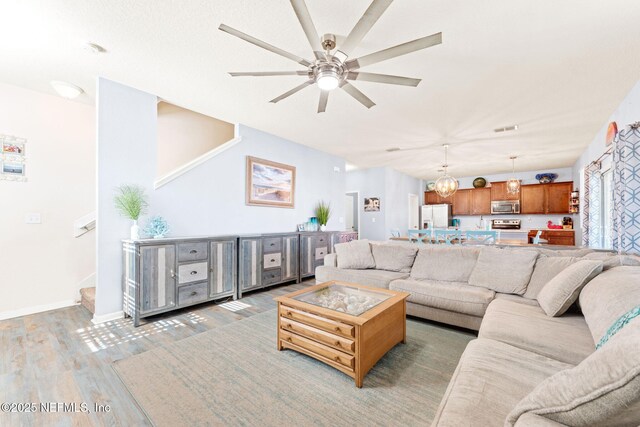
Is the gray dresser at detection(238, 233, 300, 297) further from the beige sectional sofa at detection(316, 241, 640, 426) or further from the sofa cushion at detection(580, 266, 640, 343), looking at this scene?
the sofa cushion at detection(580, 266, 640, 343)

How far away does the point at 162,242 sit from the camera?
302 cm

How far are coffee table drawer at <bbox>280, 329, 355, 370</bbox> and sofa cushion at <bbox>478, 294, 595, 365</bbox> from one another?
0.92m

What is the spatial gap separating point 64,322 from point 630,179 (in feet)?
19.7

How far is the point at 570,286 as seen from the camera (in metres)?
1.95

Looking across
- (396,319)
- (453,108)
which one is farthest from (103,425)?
(453,108)

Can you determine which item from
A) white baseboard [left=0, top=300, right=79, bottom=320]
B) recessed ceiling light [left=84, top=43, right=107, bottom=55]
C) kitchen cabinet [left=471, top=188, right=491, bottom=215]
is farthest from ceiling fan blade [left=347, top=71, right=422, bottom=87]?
kitchen cabinet [left=471, top=188, right=491, bottom=215]

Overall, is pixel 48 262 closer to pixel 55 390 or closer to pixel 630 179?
pixel 55 390

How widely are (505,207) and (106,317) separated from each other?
31.4ft

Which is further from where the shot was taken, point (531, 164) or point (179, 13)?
point (531, 164)

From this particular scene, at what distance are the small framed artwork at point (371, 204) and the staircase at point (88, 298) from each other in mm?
6242

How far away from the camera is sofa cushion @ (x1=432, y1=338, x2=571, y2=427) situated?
980 millimetres

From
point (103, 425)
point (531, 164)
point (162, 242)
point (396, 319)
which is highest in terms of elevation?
point (531, 164)

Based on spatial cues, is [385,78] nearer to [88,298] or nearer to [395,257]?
[395,257]

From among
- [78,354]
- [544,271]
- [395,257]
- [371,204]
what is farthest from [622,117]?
[78,354]
